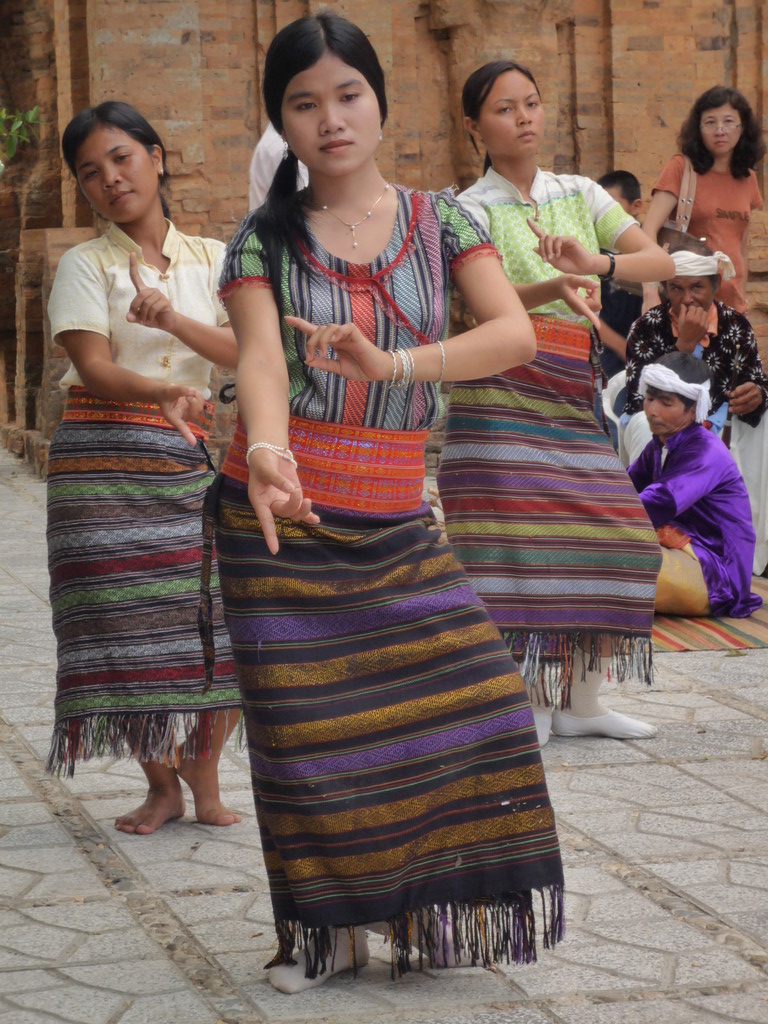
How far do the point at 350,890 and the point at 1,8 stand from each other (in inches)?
621

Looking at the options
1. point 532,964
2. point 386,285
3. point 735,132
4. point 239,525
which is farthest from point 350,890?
point 735,132

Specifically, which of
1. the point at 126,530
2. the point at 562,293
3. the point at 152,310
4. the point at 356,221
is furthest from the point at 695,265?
the point at 356,221

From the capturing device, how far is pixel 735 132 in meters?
8.30

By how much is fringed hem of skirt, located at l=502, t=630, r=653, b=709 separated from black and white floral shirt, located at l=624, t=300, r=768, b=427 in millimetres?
3102

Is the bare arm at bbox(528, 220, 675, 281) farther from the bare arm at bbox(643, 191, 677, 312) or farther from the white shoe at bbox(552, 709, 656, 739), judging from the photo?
the bare arm at bbox(643, 191, 677, 312)

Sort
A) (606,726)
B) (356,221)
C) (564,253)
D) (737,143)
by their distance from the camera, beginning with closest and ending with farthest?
1. (356,221)
2. (564,253)
3. (606,726)
4. (737,143)

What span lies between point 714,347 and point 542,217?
10.8 ft

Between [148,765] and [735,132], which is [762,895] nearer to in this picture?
[148,765]

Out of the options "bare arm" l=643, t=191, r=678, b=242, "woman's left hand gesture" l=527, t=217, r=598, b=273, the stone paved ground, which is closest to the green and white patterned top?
"woman's left hand gesture" l=527, t=217, r=598, b=273

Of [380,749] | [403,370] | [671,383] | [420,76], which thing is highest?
[420,76]

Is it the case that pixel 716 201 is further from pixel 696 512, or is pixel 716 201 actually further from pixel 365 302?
pixel 365 302

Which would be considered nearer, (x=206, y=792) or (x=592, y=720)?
(x=206, y=792)

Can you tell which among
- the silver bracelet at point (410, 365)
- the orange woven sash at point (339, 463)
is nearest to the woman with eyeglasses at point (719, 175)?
the orange woven sash at point (339, 463)

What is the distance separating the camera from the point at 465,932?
2.84 metres
